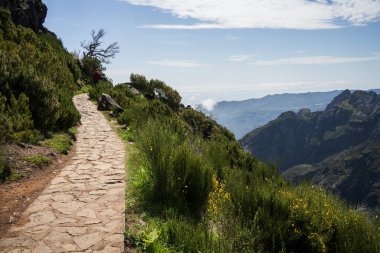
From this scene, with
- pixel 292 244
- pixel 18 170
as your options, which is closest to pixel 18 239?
pixel 18 170

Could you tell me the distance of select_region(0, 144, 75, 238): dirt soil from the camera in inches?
208

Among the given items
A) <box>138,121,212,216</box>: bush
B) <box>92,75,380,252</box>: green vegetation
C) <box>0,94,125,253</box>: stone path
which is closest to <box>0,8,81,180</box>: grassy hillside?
<box>0,94,125,253</box>: stone path

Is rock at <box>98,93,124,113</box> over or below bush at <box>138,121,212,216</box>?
over

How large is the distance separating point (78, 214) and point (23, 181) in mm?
2145

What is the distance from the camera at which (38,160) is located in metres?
7.68

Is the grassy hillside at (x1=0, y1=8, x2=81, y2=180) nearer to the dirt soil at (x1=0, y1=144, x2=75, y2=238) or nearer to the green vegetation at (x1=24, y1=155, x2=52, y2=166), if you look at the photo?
the dirt soil at (x1=0, y1=144, x2=75, y2=238)

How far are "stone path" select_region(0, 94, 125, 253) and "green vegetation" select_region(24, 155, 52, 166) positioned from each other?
500 mm

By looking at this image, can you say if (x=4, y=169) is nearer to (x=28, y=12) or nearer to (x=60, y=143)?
(x=60, y=143)

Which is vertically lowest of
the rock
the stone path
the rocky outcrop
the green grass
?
the stone path

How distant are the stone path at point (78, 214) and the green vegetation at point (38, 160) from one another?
50cm

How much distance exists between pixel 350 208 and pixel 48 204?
5040mm

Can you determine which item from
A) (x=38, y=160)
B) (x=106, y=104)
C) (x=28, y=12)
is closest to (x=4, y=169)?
(x=38, y=160)

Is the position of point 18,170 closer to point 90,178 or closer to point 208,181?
point 90,178

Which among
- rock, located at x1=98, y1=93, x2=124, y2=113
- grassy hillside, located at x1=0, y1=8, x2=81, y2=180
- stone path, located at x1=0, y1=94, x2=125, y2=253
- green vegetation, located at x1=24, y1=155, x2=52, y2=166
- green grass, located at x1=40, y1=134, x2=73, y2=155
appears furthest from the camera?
rock, located at x1=98, y1=93, x2=124, y2=113
